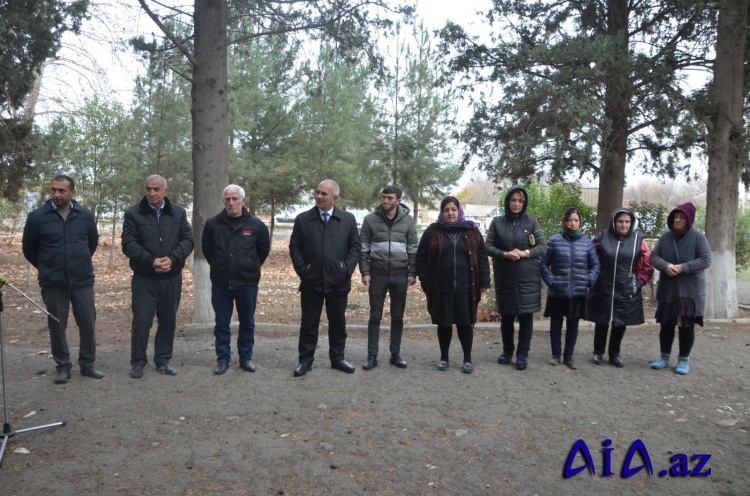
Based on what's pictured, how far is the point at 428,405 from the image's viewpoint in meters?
5.09

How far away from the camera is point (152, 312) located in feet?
19.5

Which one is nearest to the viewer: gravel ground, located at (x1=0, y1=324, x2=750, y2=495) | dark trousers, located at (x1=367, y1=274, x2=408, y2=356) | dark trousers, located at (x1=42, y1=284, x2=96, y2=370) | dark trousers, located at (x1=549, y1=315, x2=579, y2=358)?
gravel ground, located at (x1=0, y1=324, x2=750, y2=495)

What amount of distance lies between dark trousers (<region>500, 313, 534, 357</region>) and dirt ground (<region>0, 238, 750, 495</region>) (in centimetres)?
25

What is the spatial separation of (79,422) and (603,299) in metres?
5.27

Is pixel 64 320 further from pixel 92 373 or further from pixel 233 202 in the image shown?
pixel 233 202

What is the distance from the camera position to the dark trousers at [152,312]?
5859 mm

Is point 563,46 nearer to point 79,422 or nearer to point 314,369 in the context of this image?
point 314,369

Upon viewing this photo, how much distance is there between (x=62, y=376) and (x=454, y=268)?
4.01m

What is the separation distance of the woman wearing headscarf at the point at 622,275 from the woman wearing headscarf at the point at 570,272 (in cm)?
16

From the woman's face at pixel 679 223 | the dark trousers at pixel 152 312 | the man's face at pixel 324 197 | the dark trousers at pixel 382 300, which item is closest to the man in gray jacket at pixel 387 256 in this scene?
the dark trousers at pixel 382 300

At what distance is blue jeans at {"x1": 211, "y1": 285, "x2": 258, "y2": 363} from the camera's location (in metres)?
6.06

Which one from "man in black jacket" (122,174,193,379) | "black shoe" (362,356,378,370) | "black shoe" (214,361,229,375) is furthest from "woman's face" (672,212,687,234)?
"man in black jacket" (122,174,193,379)

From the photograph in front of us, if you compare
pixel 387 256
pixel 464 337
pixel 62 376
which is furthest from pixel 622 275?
pixel 62 376

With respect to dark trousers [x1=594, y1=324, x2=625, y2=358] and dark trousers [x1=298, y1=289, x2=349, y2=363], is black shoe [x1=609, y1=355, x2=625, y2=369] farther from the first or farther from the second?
dark trousers [x1=298, y1=289, x2=349, y2=363]
